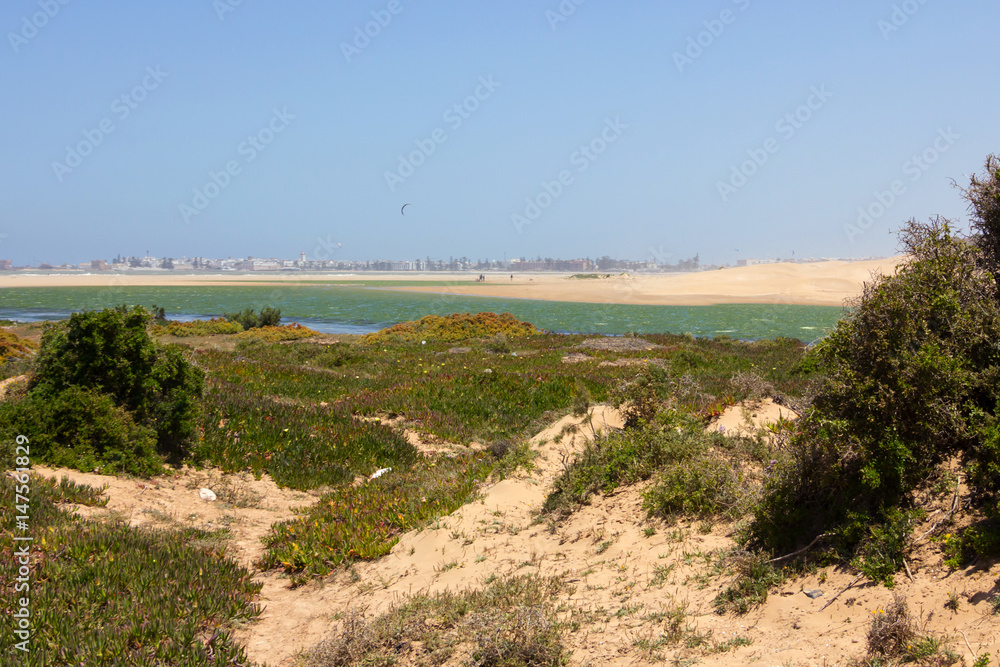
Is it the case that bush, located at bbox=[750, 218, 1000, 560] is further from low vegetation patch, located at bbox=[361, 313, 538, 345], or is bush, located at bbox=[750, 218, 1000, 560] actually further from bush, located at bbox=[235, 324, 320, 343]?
bush, located at bbox=[235, 324, 320, 343]

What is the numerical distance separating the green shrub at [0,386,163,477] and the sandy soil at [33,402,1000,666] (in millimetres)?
373

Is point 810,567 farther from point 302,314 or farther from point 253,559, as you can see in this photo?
point 302,314

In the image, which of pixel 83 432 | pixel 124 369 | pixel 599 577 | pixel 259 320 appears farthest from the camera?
pixel 259 320

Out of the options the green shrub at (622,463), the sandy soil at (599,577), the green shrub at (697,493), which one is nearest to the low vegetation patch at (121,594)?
the sandy soil at (599,577)

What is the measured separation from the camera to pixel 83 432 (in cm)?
859

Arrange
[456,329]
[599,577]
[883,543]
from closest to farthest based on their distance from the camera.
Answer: [883,543]
[599,577]
[456,329]

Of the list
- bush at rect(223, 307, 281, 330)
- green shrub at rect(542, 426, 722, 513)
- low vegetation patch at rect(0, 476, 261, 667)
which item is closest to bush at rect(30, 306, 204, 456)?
low vegetation patch at rect(0, 476, 261, 667)

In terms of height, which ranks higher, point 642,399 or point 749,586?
point 642,399

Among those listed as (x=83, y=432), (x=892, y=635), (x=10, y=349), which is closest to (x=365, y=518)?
(x=83, y=432)

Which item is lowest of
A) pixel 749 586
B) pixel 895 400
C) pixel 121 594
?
pixel 121 594

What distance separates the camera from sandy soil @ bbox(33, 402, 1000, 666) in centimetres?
410

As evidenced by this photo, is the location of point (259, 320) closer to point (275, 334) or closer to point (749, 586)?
point (275, 334)

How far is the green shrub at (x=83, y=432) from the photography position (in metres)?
8.27

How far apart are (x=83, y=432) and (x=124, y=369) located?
1105 millimetres
